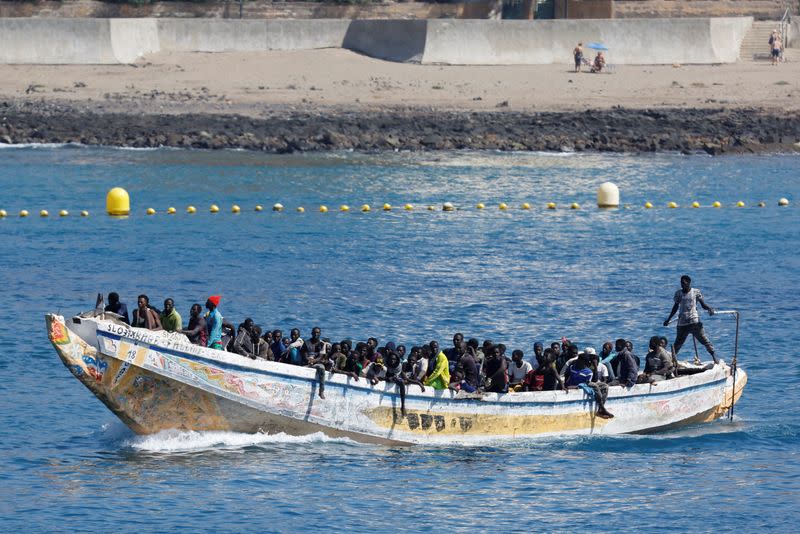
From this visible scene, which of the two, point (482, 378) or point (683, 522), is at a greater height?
point (482, 378)

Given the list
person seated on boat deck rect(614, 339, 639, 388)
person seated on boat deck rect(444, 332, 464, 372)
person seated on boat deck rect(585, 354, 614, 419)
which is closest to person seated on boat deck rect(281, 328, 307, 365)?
person seated on boat deck rect(444, 332, 464, 372)

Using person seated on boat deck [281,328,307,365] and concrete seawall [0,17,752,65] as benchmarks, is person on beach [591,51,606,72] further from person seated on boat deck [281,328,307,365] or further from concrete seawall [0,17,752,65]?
person seated on boat deck [281,328,307,365]

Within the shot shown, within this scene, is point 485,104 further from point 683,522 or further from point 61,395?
point 683,522

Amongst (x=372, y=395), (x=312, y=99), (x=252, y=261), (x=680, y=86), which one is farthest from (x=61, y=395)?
(x=680, y=86)

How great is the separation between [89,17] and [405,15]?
15497 millimetres

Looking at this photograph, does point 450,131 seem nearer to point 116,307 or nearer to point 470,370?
point 470,370

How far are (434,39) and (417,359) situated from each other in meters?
44.7

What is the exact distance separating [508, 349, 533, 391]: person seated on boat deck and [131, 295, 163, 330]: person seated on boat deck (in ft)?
19.8

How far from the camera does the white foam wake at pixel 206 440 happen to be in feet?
78.5

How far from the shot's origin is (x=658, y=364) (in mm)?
26250

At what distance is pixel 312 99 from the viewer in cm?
6538

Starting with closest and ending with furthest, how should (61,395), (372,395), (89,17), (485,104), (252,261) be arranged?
(372,395) < (61,395) < (252,261) < (485,104) < (89,17)

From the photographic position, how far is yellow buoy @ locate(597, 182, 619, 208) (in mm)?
50375

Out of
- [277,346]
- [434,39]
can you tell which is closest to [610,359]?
[277,346]
